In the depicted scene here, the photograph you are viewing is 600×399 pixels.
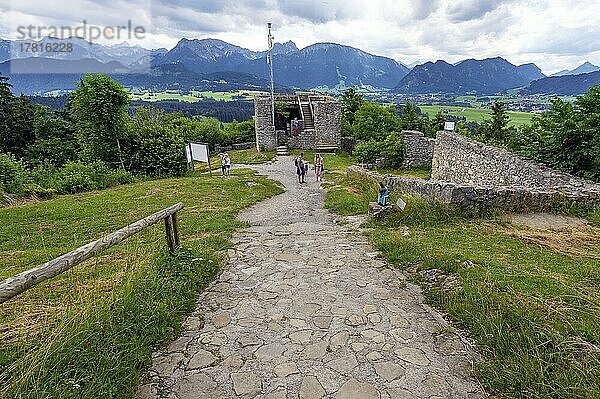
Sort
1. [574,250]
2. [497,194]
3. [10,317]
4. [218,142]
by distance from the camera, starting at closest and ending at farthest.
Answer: [10,317] < [574,250] < [497,194] < [218,142]

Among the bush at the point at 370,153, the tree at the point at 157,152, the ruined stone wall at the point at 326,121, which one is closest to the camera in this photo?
the tree at the point at 157,152

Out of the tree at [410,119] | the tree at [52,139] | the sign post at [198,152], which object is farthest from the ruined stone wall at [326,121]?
the tree at [52,139]

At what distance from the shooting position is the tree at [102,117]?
18.4 meters

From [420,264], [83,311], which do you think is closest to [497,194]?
[420,264]

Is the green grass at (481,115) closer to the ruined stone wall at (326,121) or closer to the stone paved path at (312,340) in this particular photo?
the ruined stone wall at (326,121)

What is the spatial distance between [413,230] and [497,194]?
2.10 metres

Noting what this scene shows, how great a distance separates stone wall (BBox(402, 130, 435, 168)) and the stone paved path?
18.9 meters

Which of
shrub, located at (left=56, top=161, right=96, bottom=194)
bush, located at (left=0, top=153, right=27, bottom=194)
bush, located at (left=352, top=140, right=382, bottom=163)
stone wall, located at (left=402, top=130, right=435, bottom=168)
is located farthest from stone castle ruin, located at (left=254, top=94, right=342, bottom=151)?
bush, located at (left=0, top=153, right=27, bottom=194)

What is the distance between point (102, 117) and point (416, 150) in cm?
1747

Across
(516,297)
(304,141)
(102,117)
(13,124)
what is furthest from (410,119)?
(516,297)

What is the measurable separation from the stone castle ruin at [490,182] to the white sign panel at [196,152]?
25.6ft

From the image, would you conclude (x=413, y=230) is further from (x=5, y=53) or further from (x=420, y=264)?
(x=5, y=53)

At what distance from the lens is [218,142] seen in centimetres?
4256

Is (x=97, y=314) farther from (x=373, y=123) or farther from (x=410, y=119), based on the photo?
(x=410, y=119)
